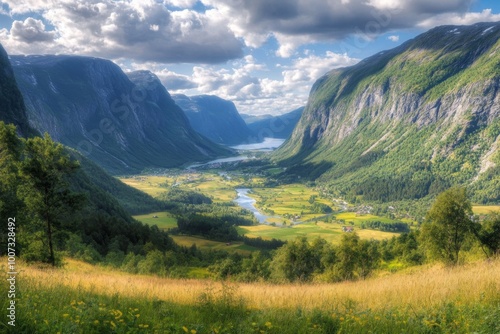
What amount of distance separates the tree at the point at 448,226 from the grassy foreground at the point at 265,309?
4227 cm

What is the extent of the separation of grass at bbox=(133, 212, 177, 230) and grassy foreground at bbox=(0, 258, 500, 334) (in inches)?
6206

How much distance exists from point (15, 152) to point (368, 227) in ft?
570

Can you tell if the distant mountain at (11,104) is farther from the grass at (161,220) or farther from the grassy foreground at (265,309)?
the grassy foreground at (265,309)

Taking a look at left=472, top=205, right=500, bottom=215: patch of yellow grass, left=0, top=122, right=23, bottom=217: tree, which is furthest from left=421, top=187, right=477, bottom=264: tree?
left=472, top=205, right=500, bottom=215: patch of yellow grass

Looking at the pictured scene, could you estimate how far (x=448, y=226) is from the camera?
49.7 metres

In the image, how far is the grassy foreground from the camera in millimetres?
7668

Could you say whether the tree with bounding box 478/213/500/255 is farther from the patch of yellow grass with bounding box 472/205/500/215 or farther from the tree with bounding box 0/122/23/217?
the patch of yellow grass with bounding box 472/205/500/215

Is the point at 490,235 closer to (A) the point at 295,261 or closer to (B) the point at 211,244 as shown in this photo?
(A) the point at 295,261

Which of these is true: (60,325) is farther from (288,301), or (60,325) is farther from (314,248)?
(314,248)


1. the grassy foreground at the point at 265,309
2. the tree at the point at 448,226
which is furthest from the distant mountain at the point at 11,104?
the grassy foreground at the point at 265,309

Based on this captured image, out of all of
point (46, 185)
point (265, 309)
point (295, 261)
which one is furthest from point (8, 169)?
point (295, 261)

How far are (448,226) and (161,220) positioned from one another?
505 feet

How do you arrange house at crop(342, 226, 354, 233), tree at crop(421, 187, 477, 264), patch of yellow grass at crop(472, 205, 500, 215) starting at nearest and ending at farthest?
tree at crop(421, 187, 477, 264), house at crop(342, 226, 354, 233), patch of yellow grass at crop(472, 205, 500, 215)

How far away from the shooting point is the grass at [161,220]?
550 feet
